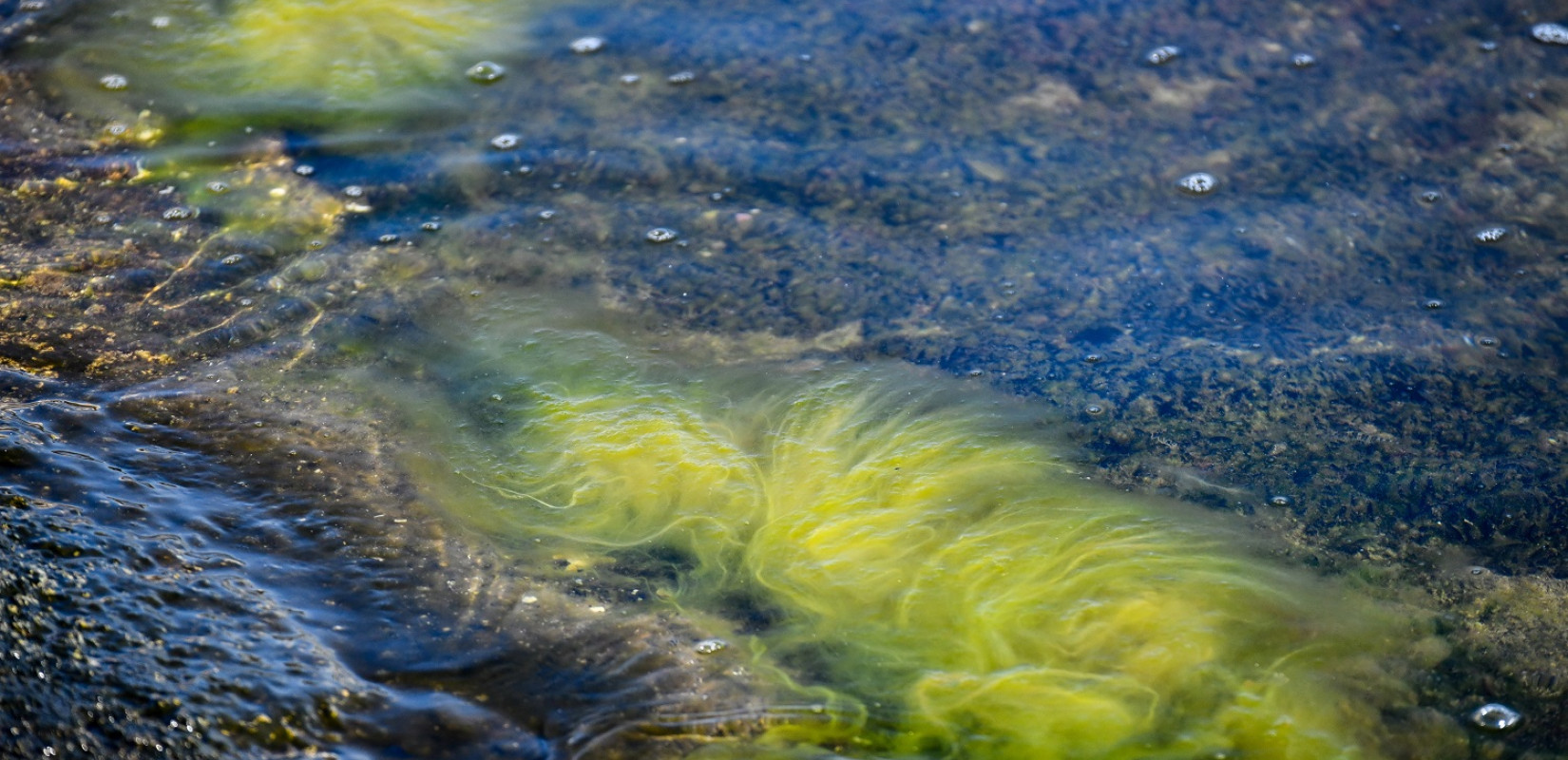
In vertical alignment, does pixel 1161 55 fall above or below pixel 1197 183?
above

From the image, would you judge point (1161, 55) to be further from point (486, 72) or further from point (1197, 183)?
point (486, 72)

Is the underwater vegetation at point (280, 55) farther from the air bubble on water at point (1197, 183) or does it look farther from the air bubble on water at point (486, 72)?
the air bubble on water at point (1197, 183)

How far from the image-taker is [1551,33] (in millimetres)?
3988

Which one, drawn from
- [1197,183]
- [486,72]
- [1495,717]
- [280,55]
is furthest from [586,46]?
[1495,717]

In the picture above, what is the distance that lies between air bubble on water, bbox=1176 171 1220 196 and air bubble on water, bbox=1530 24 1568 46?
154 cm

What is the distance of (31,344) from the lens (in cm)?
293

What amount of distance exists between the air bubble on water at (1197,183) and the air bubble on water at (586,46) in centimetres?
234

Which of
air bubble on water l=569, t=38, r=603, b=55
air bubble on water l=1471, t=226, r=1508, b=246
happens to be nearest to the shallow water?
air bubble on water l=1471, t=226, r=1508, b=246

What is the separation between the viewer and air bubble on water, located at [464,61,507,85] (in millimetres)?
4172

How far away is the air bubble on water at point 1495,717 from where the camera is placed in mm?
2182

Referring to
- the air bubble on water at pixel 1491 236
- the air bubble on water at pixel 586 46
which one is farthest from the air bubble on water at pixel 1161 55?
the air bubble on water at pixel 586 46

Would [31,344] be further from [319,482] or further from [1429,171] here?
[1429,171]

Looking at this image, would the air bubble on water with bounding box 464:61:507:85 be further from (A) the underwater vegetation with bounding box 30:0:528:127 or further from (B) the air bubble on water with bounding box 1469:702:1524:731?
(B) the air bubble on water with bounding box 1469:702:1524:731

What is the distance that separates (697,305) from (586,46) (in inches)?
61.9
